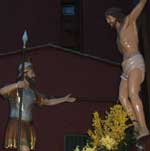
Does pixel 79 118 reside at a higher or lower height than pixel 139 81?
lower

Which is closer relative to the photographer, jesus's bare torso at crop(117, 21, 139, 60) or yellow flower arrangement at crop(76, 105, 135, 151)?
yellow flower arrangement at crop(76, 105, 135, 151)

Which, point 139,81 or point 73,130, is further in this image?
point 73,130

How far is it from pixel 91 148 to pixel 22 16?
9006mm

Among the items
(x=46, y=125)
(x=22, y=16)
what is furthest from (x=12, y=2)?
(x=46, y=125)

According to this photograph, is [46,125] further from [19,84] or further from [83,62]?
[19,84]

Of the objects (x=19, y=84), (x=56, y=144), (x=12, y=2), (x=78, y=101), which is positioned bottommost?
(x=56, y=144)

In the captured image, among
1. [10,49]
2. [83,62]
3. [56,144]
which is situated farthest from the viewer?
[10,49]

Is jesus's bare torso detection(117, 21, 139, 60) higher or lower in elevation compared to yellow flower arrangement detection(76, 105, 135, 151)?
higher

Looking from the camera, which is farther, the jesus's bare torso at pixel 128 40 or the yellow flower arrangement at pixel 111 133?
the jesus's bare torso at pixel 128 40

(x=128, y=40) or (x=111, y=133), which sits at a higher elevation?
(x=128, y=40)

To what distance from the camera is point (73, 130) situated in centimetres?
1253

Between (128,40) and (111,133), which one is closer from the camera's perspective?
(111,133)

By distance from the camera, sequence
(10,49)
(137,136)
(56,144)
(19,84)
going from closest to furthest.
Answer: (137,136), (19,84), (56,144), (10,49)

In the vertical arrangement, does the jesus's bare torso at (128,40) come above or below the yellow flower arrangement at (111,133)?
above
